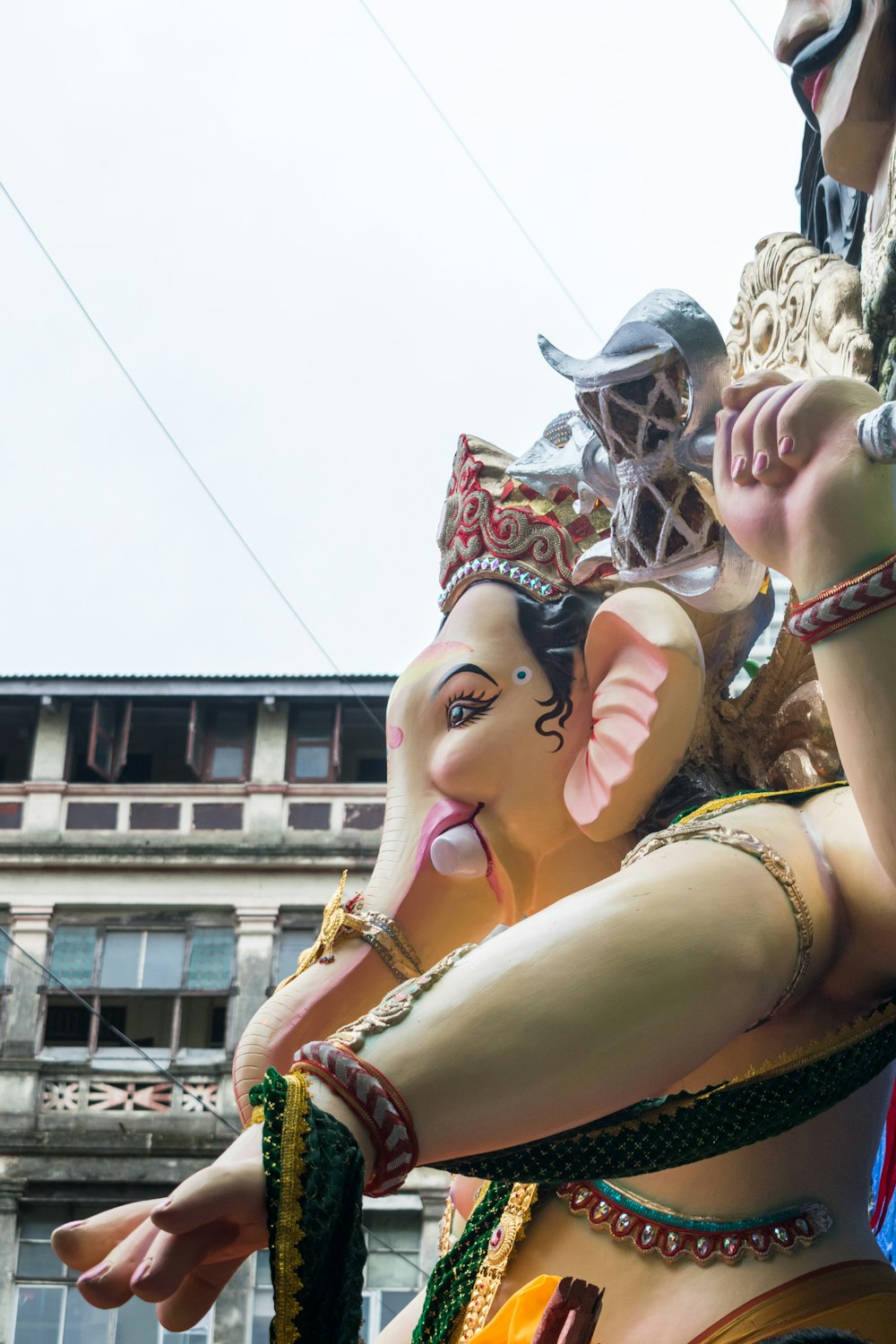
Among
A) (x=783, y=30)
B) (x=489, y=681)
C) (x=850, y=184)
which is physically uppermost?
(x=783, y=30)

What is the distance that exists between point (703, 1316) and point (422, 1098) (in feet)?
1.46

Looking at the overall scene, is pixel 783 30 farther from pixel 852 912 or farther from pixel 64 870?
pixel 64 870

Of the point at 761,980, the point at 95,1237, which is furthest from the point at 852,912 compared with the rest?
the point at 95,1237

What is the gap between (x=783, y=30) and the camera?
6.98ft

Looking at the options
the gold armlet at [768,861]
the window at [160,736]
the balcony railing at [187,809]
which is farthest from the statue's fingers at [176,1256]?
the window at [160,736]

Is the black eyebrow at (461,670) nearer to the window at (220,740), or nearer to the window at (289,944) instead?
the window at (289,944)

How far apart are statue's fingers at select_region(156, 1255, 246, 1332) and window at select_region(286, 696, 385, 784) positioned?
11.7m

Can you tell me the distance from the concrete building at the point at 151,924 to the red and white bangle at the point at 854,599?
10657 millimetres

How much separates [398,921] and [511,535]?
21.0 inches

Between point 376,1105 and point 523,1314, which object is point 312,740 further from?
point 376,1105

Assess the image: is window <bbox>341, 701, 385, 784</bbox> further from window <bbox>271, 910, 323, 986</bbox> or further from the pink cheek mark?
the pink cheek mark

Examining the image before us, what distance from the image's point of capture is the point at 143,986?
42.2 feet

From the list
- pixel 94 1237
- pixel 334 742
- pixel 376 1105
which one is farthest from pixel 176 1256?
pixel 334 742

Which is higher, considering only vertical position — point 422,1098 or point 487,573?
point 487,573
